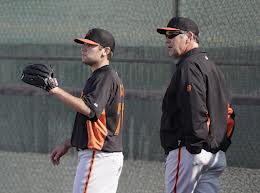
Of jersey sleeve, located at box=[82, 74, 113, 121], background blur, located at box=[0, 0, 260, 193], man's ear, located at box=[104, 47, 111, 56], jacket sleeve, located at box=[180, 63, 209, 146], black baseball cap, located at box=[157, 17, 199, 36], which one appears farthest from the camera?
background blur, located at box=[0, 0, 260, 193]

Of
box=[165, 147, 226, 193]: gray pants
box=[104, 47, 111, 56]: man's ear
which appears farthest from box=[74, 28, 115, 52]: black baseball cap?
box=[165, 147, 226, 193]: gray pants

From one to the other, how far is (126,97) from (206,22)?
2.77ft

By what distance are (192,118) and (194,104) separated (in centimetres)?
8

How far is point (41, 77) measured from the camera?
4074 millimetres

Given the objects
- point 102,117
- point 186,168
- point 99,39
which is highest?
point 99,39

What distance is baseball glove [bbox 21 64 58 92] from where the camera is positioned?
405cm

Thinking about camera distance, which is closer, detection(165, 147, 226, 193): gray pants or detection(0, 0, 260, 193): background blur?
detection(165, 147, 226, 193): gray pants

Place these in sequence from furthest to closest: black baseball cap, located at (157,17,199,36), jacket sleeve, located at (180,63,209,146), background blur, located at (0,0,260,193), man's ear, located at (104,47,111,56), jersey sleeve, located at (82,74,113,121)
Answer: background blur, located at (0,0,260,193) → man's ear, located at (104,47,111,56) → black baseball cap, located at (157,17,199,36) → jersey sleeve, located at (82,74,113,121) → jacket sleeve, located at (180,63,209,146)

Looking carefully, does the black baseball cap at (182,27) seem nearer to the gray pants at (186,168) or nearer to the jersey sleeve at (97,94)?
the jersey sleeve at (97,94)

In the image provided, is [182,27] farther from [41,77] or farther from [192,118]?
[41,77]

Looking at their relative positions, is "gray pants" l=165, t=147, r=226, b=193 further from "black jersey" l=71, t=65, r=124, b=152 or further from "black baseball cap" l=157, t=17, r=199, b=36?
"black baseball cap" l=157, t=17, r=199, b=36

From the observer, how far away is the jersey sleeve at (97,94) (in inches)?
162

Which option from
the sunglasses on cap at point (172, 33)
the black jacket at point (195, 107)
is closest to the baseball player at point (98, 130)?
the black jacket at point (195, 107)

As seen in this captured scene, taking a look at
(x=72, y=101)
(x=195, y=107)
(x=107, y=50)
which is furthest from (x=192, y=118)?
(x=107, y=50)
